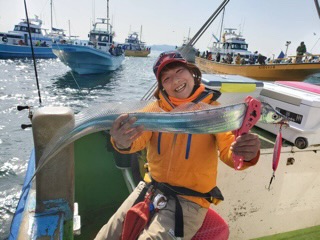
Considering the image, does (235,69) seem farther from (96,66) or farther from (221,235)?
(221,235)

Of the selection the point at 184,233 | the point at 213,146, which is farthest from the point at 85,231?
the point at 213,146

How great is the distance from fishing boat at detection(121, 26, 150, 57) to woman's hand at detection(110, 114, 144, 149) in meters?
71.3

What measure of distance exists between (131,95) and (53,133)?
1902cm

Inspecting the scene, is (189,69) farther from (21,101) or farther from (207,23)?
(21,101)

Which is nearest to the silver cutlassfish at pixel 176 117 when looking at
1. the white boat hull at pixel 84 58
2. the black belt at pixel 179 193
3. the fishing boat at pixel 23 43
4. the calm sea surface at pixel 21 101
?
the black belt at pixel 179 193

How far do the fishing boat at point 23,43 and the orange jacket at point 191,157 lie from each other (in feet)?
131

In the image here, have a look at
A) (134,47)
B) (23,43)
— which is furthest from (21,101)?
(134,47)

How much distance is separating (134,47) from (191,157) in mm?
75156

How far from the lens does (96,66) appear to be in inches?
1193

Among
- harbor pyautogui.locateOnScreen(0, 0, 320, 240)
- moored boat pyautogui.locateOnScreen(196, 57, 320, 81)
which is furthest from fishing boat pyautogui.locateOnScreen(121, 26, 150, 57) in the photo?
harbor pyautogui.locateOnScreen(0, 0, 320, 240)

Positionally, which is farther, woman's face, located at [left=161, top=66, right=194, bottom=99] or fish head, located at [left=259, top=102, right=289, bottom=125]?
woman's face, located at [left=161, top=66, right=194, bottom=99]

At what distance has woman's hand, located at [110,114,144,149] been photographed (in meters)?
2.02

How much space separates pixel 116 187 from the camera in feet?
16.7

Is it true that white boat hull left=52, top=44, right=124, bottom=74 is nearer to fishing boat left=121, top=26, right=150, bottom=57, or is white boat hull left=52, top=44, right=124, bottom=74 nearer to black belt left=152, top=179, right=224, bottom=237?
black belt left=152, top=179, right=224, bottom=237
